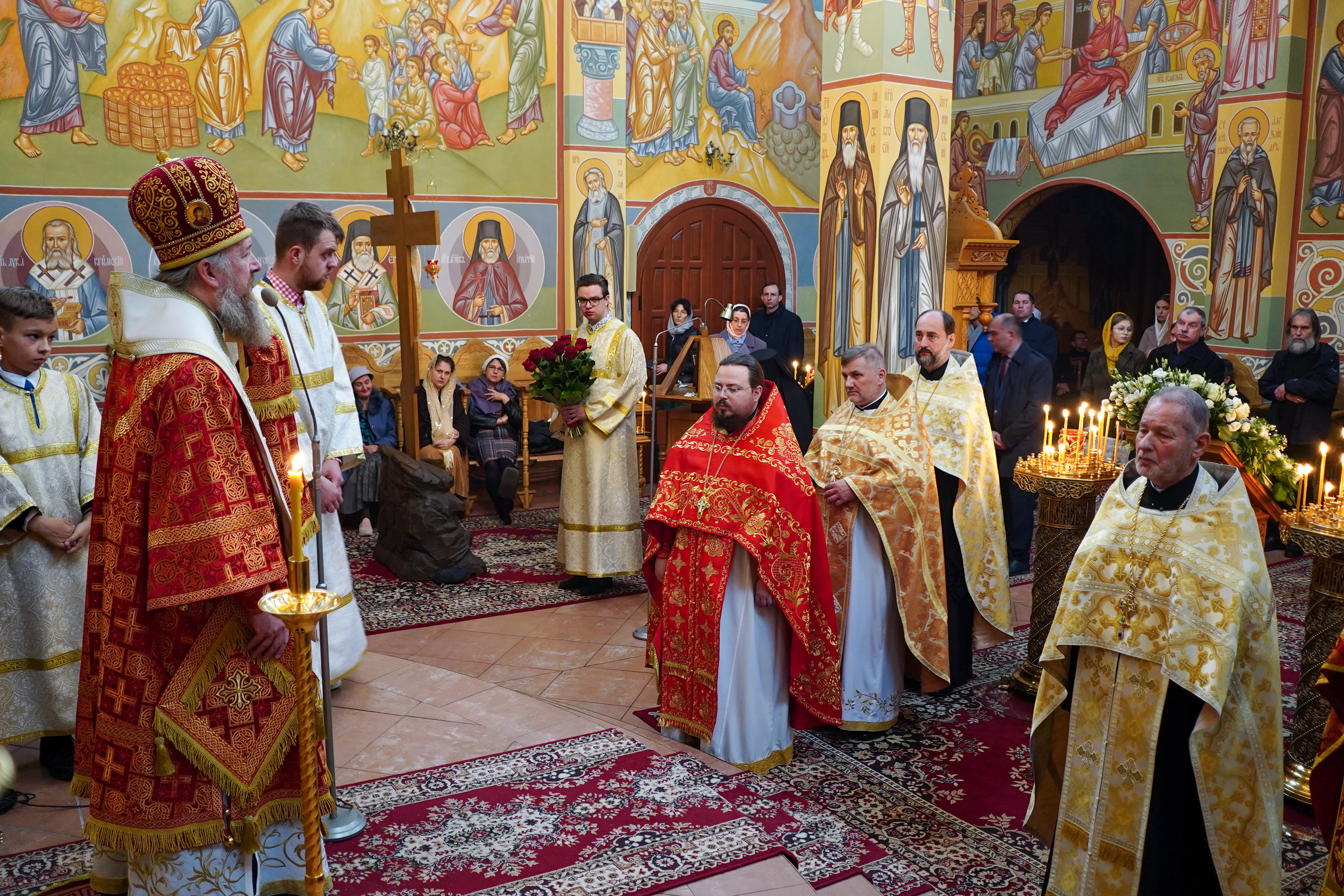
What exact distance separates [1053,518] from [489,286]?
7.12 meters

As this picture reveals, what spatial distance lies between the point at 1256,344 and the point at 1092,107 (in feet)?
15.0

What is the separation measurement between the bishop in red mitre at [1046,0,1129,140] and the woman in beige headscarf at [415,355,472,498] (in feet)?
31.0

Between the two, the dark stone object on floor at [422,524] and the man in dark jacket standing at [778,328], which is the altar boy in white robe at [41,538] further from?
the man in dark jacket standing at [778,328]

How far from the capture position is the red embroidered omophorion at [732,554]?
14.9 feet

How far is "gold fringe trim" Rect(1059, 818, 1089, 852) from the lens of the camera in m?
3.35

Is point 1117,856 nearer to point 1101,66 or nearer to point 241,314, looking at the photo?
point 241,314

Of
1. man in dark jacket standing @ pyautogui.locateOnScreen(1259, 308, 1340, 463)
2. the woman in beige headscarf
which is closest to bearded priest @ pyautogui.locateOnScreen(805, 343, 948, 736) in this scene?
the woman in beige headscarf

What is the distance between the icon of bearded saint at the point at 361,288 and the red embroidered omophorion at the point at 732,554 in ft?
21.0

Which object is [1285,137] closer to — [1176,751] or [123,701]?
[1176,751]

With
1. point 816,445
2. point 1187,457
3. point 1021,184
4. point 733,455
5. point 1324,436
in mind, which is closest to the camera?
point 1187,457

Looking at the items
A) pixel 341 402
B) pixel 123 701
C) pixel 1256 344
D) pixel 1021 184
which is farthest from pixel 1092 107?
pixel 123 701

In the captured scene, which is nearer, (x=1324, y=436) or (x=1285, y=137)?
(x=1324, y=436)

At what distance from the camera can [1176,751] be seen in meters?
3.25

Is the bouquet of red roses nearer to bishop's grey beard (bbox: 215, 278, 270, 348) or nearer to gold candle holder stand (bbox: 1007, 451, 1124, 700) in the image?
gold candle holder stand (bbox: 1007, 451, 1124, 700)
